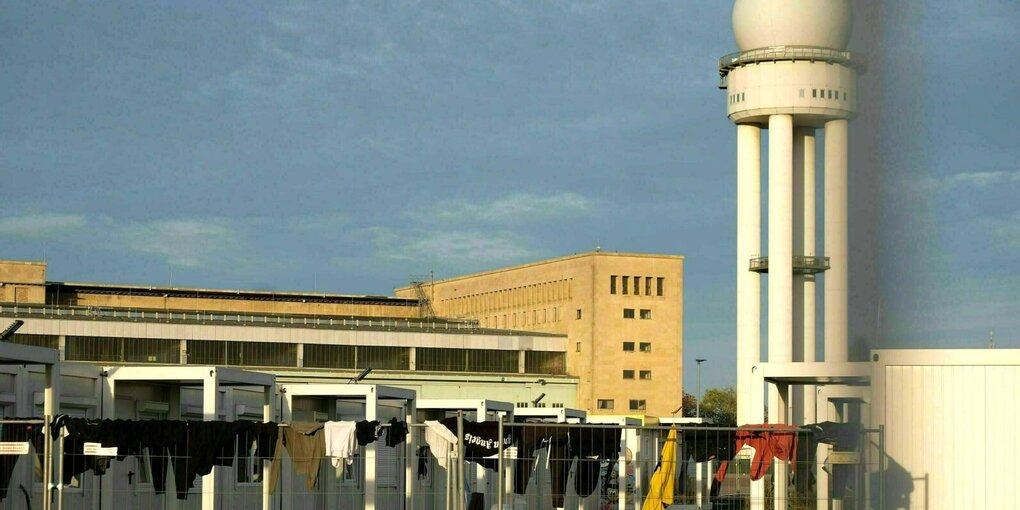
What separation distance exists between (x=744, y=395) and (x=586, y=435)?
38198 millimetres

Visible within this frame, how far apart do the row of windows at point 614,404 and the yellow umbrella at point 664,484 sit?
99.0 m

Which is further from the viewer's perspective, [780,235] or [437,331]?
[437,331]

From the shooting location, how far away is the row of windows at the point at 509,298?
141 m

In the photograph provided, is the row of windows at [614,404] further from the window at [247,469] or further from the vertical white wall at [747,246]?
the window at [247,469]

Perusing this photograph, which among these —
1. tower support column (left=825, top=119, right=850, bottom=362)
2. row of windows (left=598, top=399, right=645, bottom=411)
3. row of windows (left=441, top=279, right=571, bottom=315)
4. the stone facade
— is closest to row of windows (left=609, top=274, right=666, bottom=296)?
the stone facade

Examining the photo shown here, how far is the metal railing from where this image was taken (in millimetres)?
108625

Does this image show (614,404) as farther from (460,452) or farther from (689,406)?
(460,452)

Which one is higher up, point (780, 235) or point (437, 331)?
point (780, 235)

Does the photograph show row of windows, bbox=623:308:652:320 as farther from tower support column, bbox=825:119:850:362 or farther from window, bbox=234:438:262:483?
tower support column, bbox=825:119:850:362

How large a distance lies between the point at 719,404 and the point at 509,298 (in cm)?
3168

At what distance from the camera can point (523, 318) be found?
481ft

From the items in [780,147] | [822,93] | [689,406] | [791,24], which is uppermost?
[791,24]

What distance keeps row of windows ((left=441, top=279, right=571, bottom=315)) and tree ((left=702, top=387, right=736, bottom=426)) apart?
24.4m

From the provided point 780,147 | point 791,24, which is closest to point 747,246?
point 780,147
